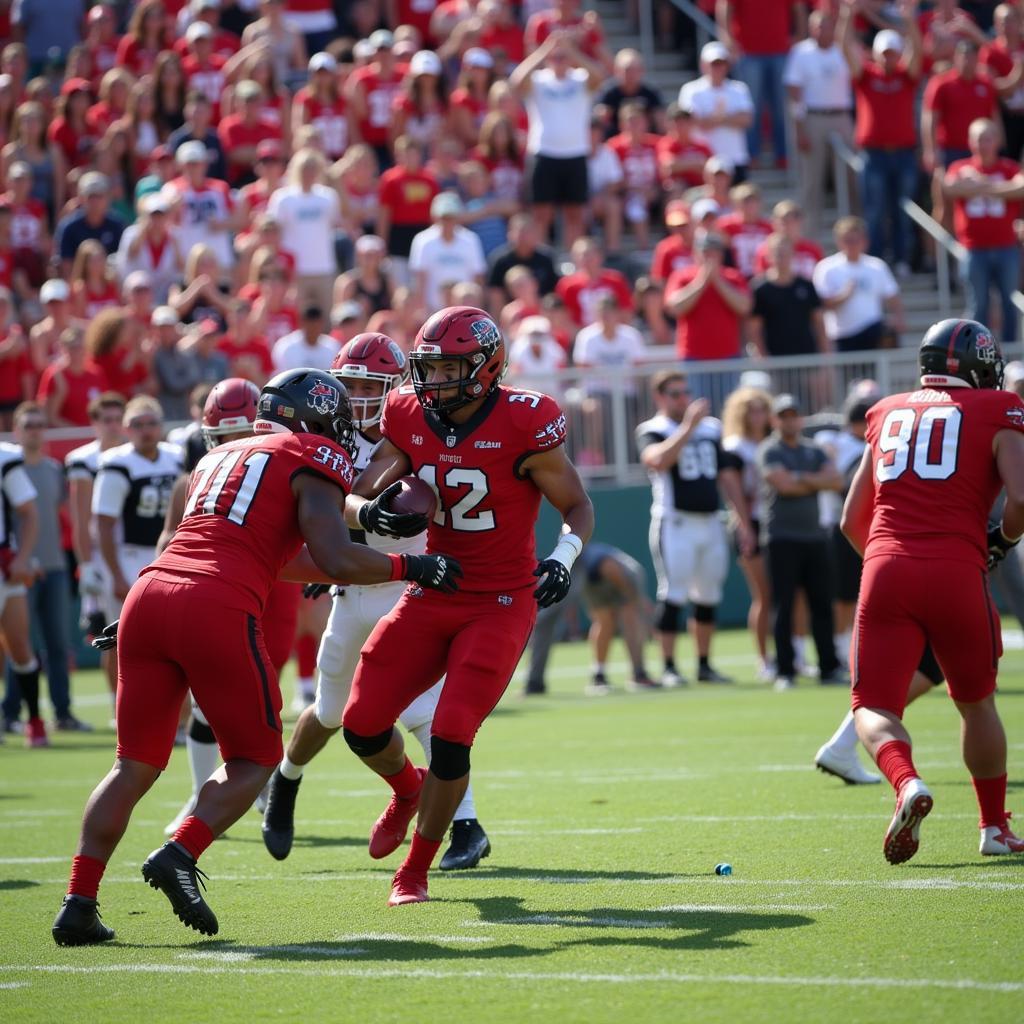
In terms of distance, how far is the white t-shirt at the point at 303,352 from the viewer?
14.7m

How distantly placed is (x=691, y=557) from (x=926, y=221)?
6174 millimetres

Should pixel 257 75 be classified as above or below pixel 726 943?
above

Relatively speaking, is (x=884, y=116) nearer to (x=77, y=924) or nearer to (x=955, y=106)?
(x=955, y=106)

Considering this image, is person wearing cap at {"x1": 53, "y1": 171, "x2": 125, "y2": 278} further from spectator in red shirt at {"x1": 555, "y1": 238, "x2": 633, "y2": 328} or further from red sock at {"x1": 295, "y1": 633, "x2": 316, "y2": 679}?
red sock at {"x1": 295, "y1": 633, "x2": 316, "y2": 679}

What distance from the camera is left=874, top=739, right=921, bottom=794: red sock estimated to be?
625 centimetres

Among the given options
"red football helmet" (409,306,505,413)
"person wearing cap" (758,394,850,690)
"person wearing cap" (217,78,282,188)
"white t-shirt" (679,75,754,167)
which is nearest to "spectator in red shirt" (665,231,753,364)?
"white t-shirt" (679,75,754,167)

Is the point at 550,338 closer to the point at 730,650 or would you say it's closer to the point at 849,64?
the point at 730,650

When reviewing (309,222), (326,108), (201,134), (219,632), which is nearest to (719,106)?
(326,108)

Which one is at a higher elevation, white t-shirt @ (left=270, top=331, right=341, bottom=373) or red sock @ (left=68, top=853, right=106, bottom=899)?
white t-shirt @ (left=270, top=331, right=341, bottom=373)

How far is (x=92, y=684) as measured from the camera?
51.1 feet

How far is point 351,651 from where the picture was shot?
7547mm

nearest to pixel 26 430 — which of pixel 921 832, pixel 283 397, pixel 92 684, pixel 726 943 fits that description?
pixel 92 684

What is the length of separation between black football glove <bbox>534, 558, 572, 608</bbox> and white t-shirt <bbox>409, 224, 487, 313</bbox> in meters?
10.5

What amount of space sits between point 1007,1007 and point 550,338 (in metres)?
11.8
